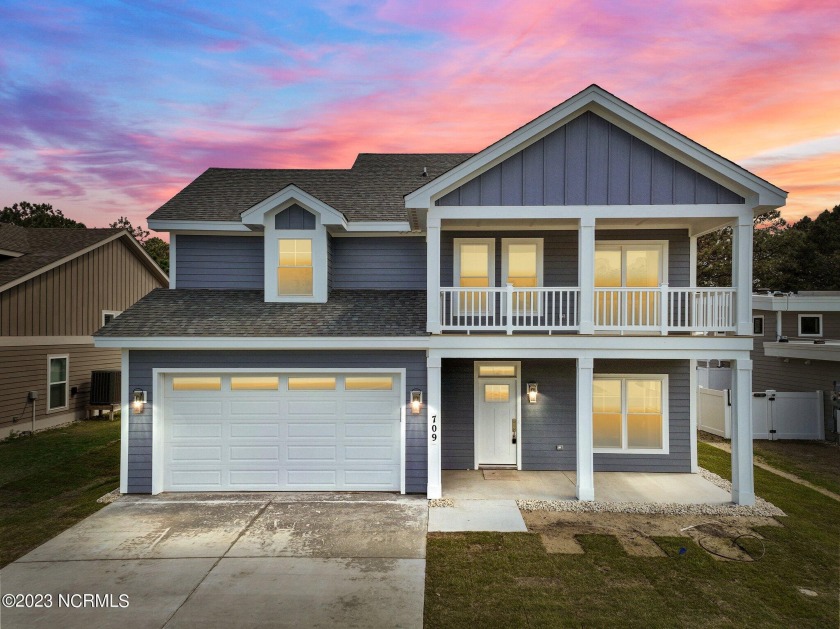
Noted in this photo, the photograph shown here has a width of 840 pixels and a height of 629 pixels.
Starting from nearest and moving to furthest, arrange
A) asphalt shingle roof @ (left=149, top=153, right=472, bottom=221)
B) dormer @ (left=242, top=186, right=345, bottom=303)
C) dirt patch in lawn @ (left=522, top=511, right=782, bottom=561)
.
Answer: dirt patch in lawn @ (left=522, top=511, right=782, bottom=561), dormer @ (left=242, top=186, right=345, bottom=303), asphalt shingle roof @ (left=149, top=153, right=472, bottom=221)

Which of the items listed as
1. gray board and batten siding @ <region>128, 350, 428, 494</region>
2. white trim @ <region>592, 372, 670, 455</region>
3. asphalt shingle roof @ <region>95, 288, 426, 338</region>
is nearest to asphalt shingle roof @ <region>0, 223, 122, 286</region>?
asphalt shingle roof @ <region>95, 288, 426, 338</region>

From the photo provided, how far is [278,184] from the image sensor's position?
12117mm

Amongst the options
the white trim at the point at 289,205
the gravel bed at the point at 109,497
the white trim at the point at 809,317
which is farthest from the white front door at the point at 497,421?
the white trim at the point at 809,317

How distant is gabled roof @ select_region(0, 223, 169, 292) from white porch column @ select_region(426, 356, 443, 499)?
13.2 meters

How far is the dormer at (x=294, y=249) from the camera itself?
31.3 feet

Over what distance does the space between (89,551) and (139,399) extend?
296 cm

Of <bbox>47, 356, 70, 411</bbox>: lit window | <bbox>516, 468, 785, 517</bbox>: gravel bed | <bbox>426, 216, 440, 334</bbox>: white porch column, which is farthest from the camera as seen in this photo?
<bbox>47, 356, 70, 411</bbox>: lit window

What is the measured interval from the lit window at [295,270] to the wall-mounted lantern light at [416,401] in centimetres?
320

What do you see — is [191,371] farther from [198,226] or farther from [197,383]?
[198,226]

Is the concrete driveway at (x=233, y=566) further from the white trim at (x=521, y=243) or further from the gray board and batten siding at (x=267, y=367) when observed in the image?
the white trim at (x=521, y=243)

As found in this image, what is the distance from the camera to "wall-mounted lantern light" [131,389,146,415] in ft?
28.5

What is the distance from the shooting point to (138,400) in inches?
342

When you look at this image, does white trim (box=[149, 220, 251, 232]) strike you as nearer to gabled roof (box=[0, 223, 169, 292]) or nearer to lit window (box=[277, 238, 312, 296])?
lit window (box=[277, 238, 312, 296])

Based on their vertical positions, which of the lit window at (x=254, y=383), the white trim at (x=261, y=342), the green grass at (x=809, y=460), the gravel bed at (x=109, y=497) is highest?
the white trim at (x=261, y=342)
